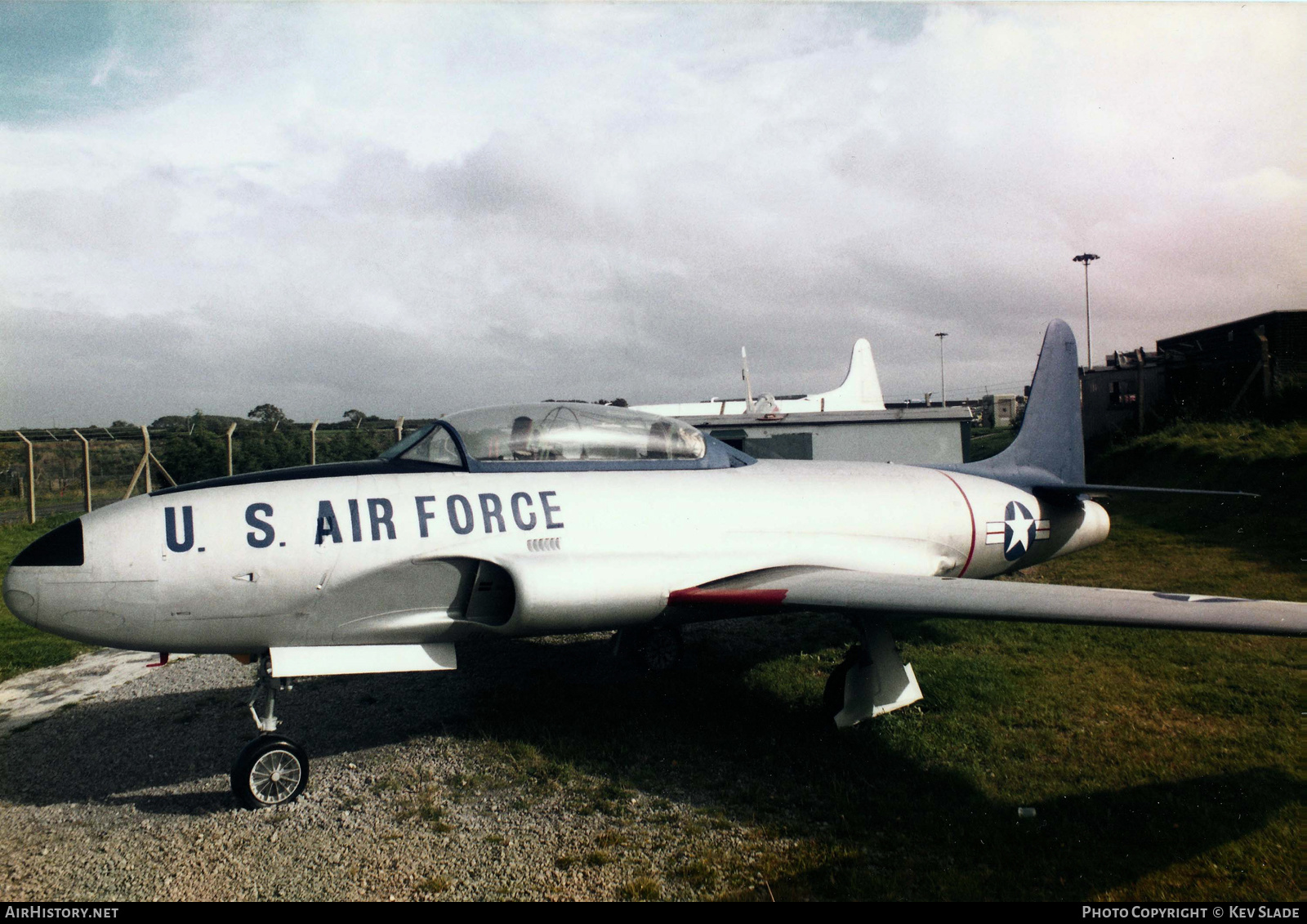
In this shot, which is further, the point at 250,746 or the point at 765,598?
the point at 765,598

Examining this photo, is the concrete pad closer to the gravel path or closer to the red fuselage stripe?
the gravel path

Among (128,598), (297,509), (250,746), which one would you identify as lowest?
(250,746)

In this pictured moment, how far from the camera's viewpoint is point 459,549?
505cm

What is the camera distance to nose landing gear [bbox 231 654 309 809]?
470 centimetres

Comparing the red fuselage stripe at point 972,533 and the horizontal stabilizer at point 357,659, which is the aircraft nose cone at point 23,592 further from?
the red fuselage stripe at point 972,533

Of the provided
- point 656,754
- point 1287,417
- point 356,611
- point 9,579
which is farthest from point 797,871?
point 1287,417

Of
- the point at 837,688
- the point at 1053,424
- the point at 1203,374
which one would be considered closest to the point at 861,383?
the point at 1203,374

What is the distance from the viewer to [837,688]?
618cm

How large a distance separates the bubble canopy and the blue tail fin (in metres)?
4.26

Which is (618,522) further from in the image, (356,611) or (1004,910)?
(1004,910)

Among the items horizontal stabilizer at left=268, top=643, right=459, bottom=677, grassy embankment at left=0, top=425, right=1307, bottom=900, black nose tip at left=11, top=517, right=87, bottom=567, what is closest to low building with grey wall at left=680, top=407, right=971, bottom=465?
grassy embankment at left=0, top=425, right=1307, bottom=900

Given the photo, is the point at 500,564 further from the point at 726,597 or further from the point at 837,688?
the point at 837,688

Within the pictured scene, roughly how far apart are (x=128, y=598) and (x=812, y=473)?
16.9ft

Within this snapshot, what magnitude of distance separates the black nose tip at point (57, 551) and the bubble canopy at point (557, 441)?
192cm
